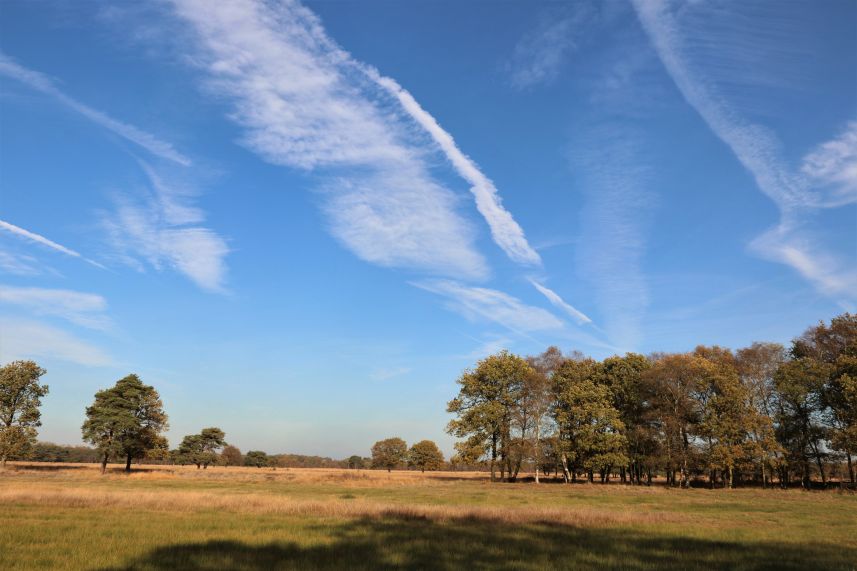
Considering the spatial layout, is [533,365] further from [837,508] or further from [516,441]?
[837,508]

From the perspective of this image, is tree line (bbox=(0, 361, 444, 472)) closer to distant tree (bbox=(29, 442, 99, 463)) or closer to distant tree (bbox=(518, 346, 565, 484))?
distant tree (bbox=(518, 346, 565, 484))

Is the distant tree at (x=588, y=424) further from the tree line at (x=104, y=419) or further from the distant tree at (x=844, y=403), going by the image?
the tree line at (x=104, y=419)

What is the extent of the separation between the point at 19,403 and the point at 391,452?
112 meters

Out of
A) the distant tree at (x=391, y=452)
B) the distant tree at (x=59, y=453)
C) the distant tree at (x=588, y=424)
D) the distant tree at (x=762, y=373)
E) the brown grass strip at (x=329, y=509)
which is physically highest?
the distant tree at (x=762, y=373)

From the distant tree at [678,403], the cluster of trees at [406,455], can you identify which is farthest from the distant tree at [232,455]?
the distant tree at [678,403]

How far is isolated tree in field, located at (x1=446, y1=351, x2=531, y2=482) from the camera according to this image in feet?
227

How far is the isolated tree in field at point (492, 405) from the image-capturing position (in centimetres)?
6919

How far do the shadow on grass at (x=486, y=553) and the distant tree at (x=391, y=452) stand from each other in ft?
488

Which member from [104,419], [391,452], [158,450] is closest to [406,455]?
[391,452]

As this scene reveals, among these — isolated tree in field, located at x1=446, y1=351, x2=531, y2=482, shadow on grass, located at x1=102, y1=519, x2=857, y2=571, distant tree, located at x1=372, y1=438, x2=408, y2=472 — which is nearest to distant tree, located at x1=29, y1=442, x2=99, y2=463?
distant tree, located at x1=372, y1=438, x2=408, y2=472

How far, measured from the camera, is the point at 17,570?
43.9ft

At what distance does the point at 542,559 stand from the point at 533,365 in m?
61.8

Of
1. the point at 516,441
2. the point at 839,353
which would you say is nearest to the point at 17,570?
the point at 516,441

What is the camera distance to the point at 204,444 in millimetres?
134625
